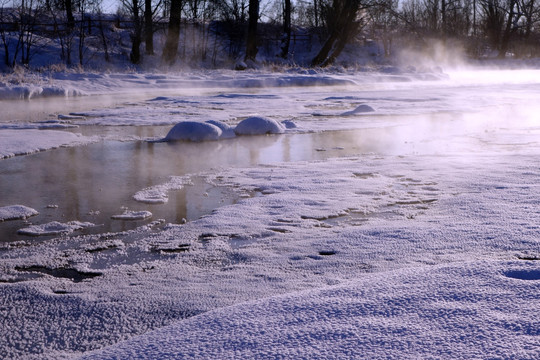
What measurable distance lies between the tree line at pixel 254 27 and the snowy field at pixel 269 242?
12603 millimetres

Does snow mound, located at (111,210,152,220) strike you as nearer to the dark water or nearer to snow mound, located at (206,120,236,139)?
the dark water

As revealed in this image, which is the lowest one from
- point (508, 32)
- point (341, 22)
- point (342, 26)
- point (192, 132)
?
point (192, 132)

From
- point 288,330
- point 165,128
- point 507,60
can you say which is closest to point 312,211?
point 288,330

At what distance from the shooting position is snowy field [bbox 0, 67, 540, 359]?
131cm

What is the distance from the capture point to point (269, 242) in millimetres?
2424

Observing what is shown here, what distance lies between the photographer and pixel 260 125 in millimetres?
5875

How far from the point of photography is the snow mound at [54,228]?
8.46 feet

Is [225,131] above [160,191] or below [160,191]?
above

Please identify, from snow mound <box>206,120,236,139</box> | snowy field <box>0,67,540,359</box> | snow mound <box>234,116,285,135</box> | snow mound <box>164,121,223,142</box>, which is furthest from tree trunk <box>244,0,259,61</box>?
snow mound <box>164,121,223,142</box>

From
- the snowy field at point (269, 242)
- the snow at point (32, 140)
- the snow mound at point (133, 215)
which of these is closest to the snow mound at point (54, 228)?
the snowy field at point (269, 242)

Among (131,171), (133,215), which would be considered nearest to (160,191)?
(133,215)

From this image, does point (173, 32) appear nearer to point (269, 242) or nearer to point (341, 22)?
point (341, 22)

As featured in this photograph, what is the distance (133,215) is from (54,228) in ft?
1.26

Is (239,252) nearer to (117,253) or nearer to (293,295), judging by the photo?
(117,253)
